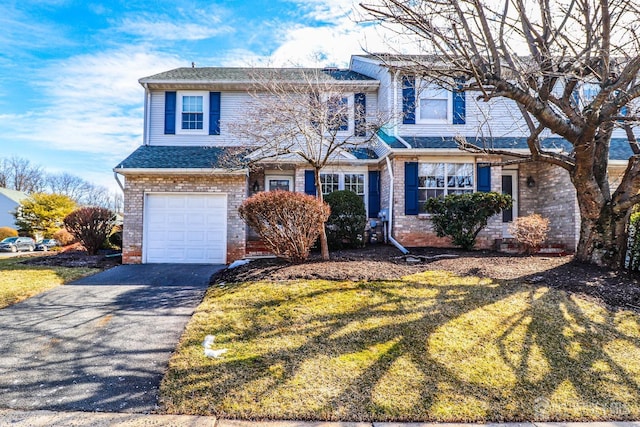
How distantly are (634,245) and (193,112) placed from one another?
41.3ft

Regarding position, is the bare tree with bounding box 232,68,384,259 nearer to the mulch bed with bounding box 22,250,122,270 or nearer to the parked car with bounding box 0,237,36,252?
the mulch bed with bounding box 22,250,122,270

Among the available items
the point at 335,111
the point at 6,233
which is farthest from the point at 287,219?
the point at 6,233

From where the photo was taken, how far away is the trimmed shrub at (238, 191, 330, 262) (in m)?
7.56

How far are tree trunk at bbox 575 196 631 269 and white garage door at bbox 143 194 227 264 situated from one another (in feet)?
29.1

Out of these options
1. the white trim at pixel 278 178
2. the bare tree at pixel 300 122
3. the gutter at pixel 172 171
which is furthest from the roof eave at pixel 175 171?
the white trim at pixel 278 178

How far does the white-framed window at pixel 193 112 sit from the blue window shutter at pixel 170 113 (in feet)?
0.51

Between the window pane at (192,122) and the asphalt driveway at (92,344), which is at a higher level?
the window pane at (192,122)

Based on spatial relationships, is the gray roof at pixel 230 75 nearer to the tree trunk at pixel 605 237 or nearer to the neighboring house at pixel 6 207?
the tree trunk at pixel 605 237

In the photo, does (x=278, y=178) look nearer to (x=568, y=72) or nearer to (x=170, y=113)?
(x=170, y=113)

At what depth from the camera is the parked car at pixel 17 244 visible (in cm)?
2227

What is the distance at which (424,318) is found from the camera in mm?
4934

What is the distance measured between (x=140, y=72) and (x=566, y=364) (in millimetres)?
14287

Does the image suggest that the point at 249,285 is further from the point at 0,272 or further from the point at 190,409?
the point at 0,272

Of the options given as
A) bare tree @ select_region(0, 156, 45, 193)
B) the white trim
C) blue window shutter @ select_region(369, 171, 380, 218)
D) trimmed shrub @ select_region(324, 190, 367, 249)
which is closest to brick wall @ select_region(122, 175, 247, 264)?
the white trim
